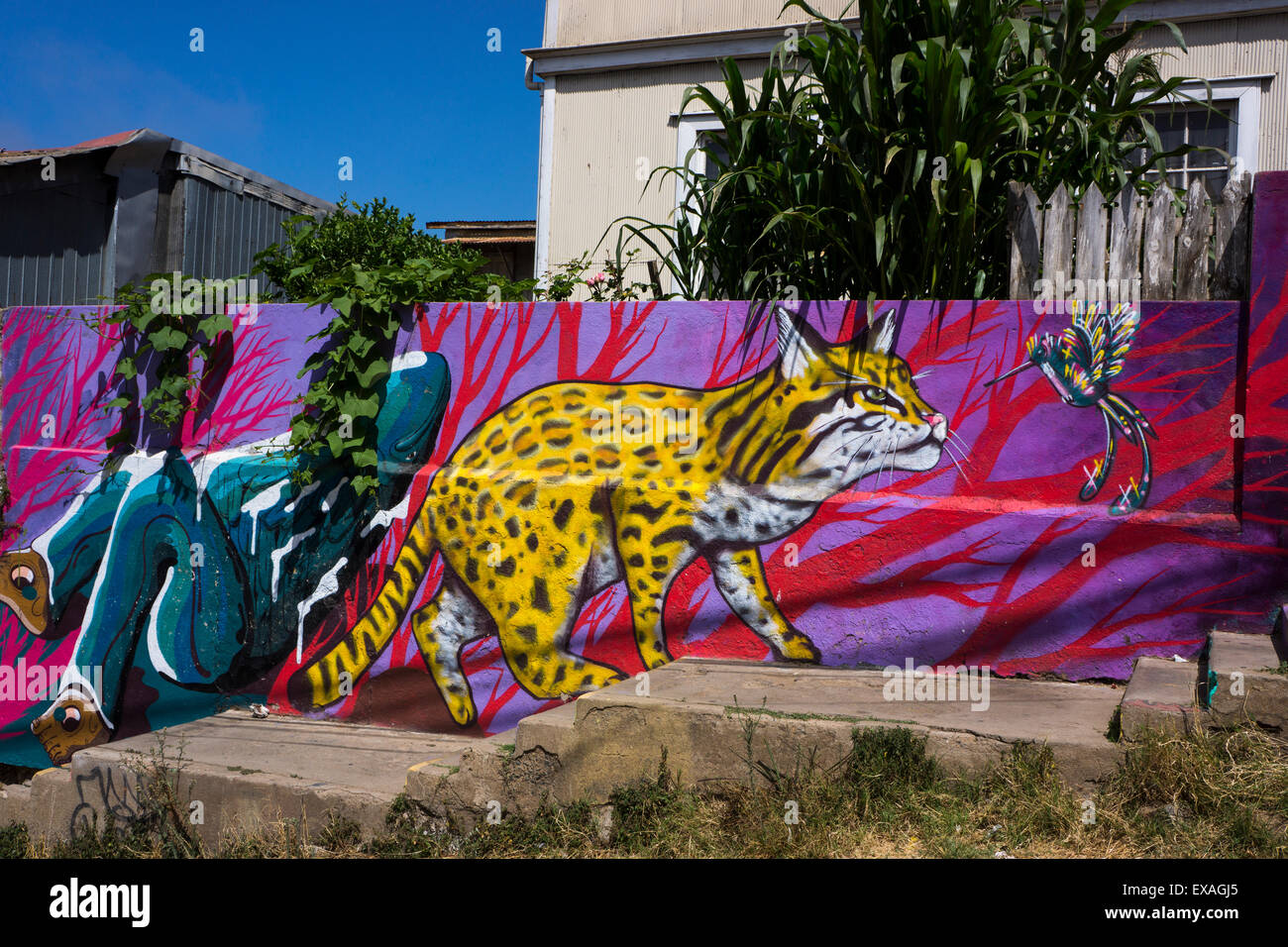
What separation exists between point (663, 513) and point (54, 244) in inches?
245

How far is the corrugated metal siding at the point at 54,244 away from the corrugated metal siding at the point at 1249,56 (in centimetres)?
812

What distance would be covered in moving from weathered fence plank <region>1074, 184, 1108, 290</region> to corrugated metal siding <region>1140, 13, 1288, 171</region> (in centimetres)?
325

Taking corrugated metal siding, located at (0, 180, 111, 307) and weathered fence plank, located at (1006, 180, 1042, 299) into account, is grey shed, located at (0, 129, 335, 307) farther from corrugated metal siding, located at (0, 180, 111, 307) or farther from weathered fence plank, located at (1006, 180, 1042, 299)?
weathered fence plank, located at (1006, 180, 1042, 299)

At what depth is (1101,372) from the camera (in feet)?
14.1

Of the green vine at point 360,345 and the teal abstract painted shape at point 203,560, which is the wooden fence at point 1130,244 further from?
the teal abstract painted shape at point 203,560

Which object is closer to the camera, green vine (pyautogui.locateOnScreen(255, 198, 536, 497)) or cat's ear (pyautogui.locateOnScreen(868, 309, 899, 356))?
cat's ear (pyautogui.locateOnScreen(868, 309, 899, 356))

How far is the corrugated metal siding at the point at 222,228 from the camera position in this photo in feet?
29.0

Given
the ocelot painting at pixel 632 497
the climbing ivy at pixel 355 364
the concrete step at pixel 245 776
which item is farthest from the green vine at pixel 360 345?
the concrete step at pixel 245 776

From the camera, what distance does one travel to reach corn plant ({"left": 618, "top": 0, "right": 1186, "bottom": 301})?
175 inches

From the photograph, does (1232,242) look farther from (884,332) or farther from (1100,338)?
(884,332)

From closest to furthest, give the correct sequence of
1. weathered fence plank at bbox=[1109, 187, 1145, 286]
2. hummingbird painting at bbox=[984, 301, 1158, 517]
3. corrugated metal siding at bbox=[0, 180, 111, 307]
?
1. hummingbird painting at bbox=[984, 301, 1158, 517]
2. weathered fence plank at bbox=[1109, 187, 1145, 286]
3. corrugated metal siding at bbox=[0, 180, 111, 307]

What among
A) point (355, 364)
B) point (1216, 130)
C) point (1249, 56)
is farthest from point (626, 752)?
point (1249, 56)

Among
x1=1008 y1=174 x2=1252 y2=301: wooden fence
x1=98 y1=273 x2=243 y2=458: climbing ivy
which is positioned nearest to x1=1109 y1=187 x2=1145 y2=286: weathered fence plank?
x1=1008 y1=174 x2=1252 y2=301: wooden fence
